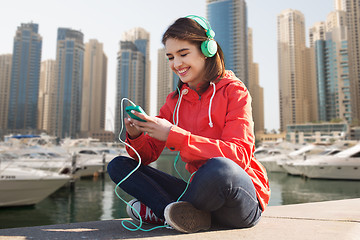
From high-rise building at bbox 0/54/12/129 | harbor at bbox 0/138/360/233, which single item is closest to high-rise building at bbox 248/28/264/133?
high-rise building at bbox 0/54/12/129

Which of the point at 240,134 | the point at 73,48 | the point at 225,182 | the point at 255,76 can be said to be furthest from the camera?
the point at 255,76

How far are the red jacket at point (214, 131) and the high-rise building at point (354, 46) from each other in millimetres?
78668

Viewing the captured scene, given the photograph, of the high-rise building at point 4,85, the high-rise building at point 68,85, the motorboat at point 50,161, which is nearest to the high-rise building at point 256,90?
the high-rise building at point 68,85

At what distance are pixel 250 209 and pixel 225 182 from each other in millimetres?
269

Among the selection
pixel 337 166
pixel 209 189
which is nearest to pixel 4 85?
pixel 337 166

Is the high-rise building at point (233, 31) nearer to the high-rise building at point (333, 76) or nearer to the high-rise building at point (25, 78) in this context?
the high-rise building at point (333, 76)

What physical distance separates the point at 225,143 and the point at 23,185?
8524 millimetres

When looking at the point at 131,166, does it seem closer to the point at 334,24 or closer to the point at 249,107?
the point at 249,107

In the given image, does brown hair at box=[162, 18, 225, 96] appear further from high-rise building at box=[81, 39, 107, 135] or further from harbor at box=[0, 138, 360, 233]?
high-rise building at box=[81, 39, 107, 135]

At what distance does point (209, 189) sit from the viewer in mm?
1171

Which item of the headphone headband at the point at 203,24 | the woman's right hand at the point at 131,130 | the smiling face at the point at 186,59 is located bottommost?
the woman's right hand at the point at 131,130

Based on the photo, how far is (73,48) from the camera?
8006 centimetres

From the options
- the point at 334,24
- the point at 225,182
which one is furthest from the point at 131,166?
the point at 334,24

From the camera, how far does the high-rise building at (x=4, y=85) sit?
73.8 metres
